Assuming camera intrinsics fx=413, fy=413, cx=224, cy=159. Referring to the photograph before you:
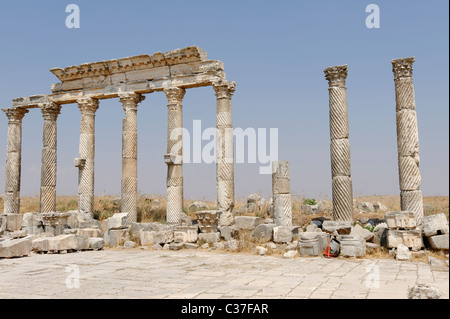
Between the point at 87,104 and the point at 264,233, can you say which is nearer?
the point at 264,233

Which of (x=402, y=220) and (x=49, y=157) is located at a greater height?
(x=49, y=157)

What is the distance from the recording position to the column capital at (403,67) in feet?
48.0

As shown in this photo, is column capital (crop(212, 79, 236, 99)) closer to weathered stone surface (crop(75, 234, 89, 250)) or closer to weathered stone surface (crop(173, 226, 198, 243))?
weathered stone surface (crop(173, 226, 198, 243))

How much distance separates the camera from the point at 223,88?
1684 cm

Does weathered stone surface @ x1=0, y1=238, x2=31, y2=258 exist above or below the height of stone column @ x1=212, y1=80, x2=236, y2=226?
below

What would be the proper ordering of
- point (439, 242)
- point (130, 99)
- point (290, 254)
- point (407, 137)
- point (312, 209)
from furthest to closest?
1. point (312, 209)
2. point (130, 99)
3. point (407, 137)
4. point (290, 254)
5. point (439, 242)

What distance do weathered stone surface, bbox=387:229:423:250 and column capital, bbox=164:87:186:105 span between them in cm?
1031

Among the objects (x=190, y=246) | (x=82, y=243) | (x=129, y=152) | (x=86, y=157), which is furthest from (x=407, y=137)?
(x=86, y=157)

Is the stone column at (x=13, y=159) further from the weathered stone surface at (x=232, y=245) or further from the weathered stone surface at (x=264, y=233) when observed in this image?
the weathered stone surface at (x=264, y=233)

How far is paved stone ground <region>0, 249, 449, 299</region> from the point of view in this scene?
6668 millimetres

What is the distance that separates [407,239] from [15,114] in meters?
19.6

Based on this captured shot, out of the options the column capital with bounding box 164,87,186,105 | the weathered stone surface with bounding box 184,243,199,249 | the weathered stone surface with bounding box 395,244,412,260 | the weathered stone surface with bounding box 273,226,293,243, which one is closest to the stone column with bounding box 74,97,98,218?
the column capital with bounding box 164,87,186,105

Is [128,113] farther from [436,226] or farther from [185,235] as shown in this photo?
[436,226]

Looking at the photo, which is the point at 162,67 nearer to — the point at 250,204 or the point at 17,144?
the point at 250,204
